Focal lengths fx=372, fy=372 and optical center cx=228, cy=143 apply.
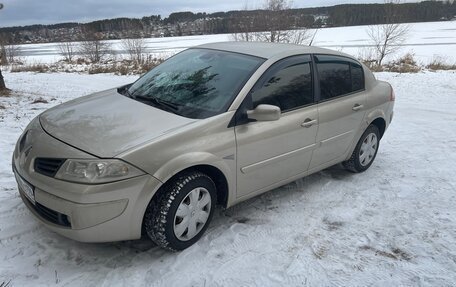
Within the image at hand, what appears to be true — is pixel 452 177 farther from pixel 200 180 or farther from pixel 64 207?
pixel 64 207

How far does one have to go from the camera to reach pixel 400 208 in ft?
13.1

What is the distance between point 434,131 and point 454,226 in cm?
340

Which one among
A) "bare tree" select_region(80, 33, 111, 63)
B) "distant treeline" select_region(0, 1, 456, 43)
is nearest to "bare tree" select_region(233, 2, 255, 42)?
"distant treeline" select_region(0, 1, 456, 43)

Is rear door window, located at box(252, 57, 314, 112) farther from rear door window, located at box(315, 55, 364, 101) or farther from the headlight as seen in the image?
Result: the headlight

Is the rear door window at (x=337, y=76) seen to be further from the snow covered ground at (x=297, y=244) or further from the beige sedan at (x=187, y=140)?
the snow covered ground at (x=297, y=244)

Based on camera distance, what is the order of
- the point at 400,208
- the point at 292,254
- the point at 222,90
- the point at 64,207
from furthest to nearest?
1. the point at 400,208
2. the point at 222,90
3. the point at 292,254
4. the point at 64,207

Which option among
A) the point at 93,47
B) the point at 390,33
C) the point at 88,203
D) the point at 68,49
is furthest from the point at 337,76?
the point at 68,49

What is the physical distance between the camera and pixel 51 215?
2812mm

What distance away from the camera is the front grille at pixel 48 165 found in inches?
108

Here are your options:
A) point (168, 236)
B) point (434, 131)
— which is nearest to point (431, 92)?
point (434, 131)

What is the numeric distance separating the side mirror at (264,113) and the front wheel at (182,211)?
0.68 m

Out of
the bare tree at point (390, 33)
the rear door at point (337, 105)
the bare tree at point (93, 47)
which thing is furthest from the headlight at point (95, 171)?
the bare tree at point (93, 47)

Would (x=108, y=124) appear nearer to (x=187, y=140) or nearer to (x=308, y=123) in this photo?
(x=187, y=140)

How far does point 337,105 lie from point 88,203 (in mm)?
2885
